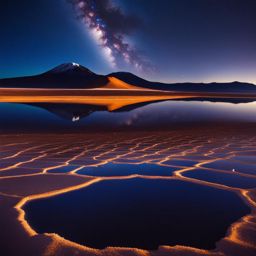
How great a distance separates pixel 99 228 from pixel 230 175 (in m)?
1.50

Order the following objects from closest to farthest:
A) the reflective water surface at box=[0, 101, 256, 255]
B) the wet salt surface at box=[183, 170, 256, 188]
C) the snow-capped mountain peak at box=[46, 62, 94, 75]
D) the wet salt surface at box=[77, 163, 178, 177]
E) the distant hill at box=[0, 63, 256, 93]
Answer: the reflective water surface at box=[0, 101, 256, 255]
the wet salt surface at box=[183, 170, 256, 188]
the wet salt surface at box=[77, 163, 178, 177]
the distant hill at box=[0, 63, 256, 93]
the snow-capped mountain peak at box=[46, 62, 94, 75]

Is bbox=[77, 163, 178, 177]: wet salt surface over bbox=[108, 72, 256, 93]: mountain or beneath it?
beneath

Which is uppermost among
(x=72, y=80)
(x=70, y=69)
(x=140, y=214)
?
(x=70, y=69)

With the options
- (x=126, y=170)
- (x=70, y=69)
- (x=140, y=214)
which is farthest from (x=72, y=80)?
(x=140, y=214)

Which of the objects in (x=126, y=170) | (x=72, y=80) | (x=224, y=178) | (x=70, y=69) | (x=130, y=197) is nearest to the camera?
(x=130, y=197)

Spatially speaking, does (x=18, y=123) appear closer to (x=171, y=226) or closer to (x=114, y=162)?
(x=114, y=162)

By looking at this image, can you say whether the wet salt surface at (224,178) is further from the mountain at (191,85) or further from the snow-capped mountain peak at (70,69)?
the mountain at (191,85)

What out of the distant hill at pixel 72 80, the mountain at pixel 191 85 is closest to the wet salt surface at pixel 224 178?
the distant hill at pixel 72 80

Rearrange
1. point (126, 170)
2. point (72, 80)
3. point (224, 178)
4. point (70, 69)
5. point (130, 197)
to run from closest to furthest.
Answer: point (130, 197) → point (224, 178) → point (126, 170) → point (72, 80) → point (70, 69)

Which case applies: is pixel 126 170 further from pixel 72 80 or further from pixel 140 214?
pixel 72 80

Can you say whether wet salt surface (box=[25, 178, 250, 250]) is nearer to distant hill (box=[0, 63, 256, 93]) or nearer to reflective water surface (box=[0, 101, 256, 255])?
reflective water surface (box=[0, 101, 256, 255])

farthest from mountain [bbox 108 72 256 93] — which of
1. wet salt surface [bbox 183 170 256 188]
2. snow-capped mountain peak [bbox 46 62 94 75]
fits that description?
wet salt surface [bbox 183 170 256 188]

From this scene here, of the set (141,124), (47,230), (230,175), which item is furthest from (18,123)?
(47,230)

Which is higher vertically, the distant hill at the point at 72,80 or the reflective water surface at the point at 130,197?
the distant hill at the point at 72,80
